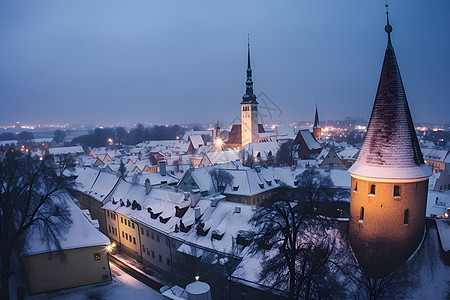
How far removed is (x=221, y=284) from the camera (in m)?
21.9

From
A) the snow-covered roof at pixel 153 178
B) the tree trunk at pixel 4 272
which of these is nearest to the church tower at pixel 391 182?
the tree trunk at pixel 4 272

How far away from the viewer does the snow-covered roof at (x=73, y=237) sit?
23.7m

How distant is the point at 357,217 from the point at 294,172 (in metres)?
34.5

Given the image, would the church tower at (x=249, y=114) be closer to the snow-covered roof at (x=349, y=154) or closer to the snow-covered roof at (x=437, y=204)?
the snow-covered roof at (x=349, y=154)

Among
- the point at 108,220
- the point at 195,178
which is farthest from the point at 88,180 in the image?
the point at 195,178

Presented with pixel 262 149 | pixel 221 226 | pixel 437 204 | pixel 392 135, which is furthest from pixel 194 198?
pixel 262 149

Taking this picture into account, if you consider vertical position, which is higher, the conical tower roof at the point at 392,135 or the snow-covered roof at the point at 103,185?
the conical tower roof at the point at 392,135

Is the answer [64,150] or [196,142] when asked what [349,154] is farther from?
[64,150]

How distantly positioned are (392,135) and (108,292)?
24236mm

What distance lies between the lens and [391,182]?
53.2ft

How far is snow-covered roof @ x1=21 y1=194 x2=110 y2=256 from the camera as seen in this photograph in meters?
23.7

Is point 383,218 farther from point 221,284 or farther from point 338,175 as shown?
point 338,175

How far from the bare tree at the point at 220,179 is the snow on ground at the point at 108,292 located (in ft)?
71.0

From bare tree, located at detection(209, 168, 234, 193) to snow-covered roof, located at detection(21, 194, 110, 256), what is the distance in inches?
864
